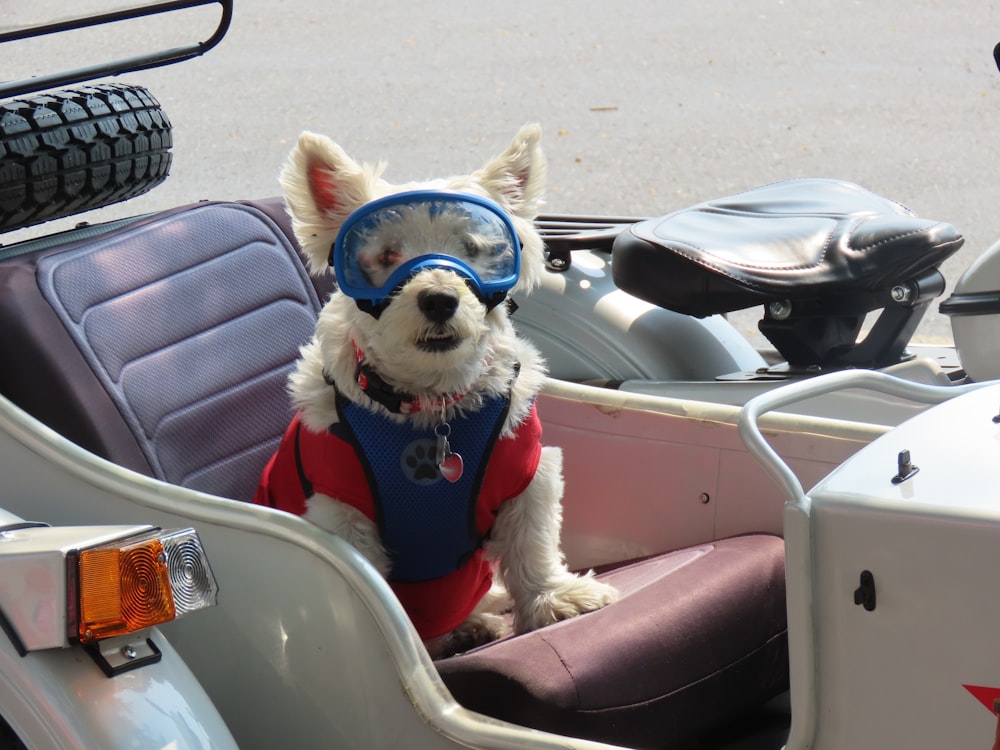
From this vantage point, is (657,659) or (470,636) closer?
(657,659)

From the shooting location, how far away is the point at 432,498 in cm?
202

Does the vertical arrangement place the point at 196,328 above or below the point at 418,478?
above

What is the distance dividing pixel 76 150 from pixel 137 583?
3.11 ft

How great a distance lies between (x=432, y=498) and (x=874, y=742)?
0.84 metres

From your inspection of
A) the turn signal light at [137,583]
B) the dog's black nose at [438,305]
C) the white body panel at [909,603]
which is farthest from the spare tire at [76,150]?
the white body panel at [909,603]

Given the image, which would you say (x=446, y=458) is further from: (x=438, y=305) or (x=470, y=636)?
(x=470, y=636)

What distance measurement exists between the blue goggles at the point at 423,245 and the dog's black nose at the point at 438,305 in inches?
2.1

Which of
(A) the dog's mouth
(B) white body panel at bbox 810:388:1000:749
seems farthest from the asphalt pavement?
(B) white body panel at bbox 810:388:1000:749

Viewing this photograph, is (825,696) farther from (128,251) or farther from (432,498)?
(128,251)

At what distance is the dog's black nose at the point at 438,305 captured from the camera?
6.04ft

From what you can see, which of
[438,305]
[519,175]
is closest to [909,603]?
[438,305]

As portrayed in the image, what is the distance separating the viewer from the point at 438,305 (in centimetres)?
184

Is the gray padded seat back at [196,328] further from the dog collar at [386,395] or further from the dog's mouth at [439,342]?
the dog's mouth at [439,342]

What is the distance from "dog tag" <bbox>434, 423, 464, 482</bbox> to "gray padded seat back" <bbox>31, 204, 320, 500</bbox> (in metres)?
0.45
